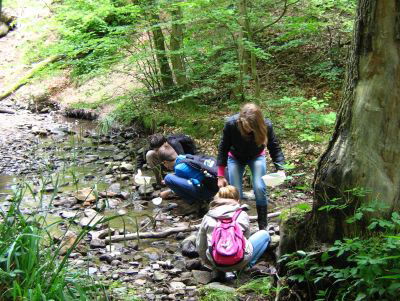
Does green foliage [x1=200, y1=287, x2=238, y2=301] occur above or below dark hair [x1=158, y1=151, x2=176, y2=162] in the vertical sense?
below

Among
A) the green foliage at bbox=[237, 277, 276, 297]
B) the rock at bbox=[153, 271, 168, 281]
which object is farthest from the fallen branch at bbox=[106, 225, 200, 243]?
the green foliage at bbox=[237, 277, 276, 297]

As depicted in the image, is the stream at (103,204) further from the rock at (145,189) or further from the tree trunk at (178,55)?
the tree trunk at (178,55)

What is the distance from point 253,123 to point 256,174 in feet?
2.01

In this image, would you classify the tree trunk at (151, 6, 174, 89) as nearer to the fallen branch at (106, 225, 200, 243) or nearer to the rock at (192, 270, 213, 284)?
the fallen branch at (106, 225, 200, 243)

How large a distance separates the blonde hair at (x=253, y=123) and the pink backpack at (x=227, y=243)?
1015 mm

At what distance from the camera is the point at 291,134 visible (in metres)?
7.93

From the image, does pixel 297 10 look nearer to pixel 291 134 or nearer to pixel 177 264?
pixel 291 134

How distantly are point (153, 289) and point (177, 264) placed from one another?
1.93 feet

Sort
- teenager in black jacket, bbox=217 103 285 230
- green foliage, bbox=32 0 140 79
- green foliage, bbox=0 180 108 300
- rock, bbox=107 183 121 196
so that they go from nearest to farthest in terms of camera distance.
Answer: green foliage, bbox=0 180 108 300, teenager in black jacket, bbox=217 103 285 230, rock, bbox=107 183 121 196, green foliage, bbox=32 0 140 79

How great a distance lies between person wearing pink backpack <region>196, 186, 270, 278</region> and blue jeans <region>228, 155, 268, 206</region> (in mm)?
638

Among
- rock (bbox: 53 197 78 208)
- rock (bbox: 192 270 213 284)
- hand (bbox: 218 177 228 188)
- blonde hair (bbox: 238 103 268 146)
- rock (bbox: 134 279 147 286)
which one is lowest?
rock (bbox: 192 270 213 284)

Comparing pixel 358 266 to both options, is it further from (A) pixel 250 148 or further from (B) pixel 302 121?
(B) pixel 302 121

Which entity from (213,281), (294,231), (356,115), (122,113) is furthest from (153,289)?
(122,113)

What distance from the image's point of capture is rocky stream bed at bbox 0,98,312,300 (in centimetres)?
409
